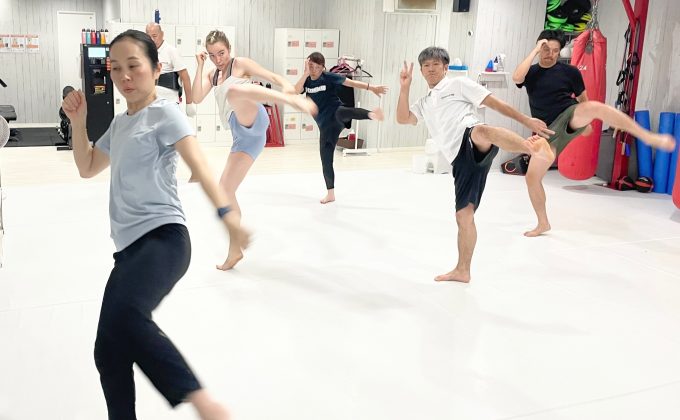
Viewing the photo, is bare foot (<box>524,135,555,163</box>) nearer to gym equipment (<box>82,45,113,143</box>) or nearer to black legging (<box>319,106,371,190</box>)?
black legging (<box>319,106,371,190</box>)

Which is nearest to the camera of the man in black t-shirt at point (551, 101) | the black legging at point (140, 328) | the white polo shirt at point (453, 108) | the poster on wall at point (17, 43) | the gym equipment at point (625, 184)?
the black legging at point (140, 328)

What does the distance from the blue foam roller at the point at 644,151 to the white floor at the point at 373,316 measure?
148 cm

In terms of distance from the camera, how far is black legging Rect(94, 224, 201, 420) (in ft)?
5.81

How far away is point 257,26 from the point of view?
34.7 ft

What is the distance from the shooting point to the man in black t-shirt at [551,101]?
16.9ft

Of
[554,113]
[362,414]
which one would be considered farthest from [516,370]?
[554,113]

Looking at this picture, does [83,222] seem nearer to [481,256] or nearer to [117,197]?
[481,256]

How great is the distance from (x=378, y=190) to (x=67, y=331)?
4162 mm

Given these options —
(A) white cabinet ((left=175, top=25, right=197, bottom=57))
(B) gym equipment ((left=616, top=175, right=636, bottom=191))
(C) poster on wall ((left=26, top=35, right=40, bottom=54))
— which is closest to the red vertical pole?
(B) gym equipment ((left=616, top=175, right=636, bottom=191))

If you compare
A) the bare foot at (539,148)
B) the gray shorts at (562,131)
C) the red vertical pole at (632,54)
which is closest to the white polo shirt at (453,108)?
the bare foot at (539,148)

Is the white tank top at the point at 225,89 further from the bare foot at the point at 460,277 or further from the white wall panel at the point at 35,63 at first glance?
the white wall panel at the point at 35,63

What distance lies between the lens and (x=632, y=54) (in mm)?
7066

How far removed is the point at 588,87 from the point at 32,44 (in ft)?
33.5

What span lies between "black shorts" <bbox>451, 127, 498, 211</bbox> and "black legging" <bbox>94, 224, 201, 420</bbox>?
226 centimetres
